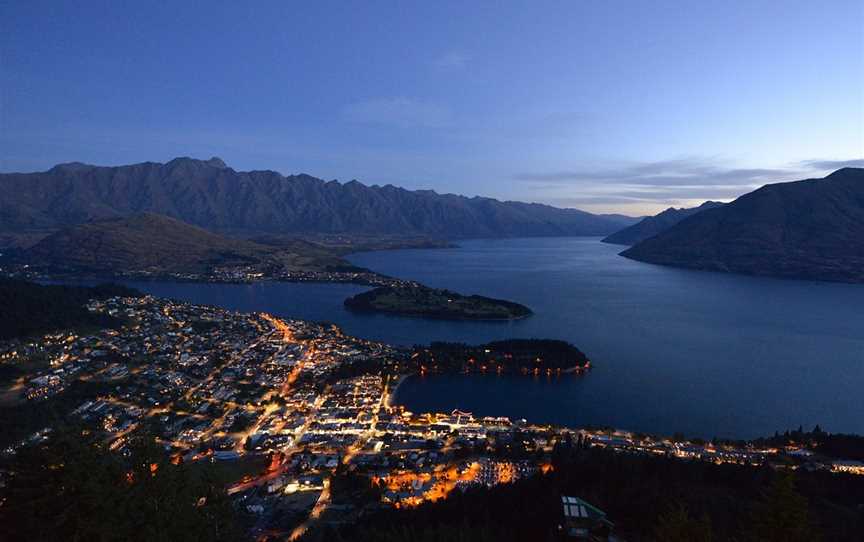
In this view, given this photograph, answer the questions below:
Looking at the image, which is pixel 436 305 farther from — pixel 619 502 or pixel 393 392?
pixel 619 502

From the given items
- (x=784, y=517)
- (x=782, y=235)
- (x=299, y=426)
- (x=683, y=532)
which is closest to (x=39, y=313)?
(x=299, y=426)

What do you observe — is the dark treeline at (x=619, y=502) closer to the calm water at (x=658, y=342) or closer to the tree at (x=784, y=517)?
the tree at (x=784, y=517)

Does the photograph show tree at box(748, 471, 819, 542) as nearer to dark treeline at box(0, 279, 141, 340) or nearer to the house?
the house

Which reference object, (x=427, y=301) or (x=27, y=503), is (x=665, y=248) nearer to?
(x=427, y=301)

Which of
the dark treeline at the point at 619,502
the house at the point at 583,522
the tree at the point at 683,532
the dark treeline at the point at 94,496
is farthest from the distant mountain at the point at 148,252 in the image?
the tree at the point at 683,532

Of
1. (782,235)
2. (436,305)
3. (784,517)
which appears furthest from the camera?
(782,235)

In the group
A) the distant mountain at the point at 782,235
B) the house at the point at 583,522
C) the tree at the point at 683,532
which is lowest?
the house at the point at 583,522

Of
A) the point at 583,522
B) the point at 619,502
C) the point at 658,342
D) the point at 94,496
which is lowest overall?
the point at 658,342

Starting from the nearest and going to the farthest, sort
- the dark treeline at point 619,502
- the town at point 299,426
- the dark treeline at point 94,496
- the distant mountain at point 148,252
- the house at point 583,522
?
the dark treeline at point 94,496 < the dark treeline at point 619,502 < the house at point 583,522 < the town at point 299,426 < the distant mountain at point 148,252
